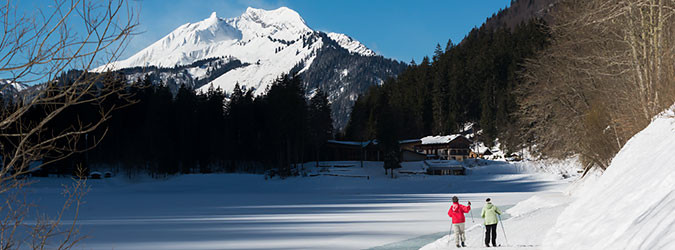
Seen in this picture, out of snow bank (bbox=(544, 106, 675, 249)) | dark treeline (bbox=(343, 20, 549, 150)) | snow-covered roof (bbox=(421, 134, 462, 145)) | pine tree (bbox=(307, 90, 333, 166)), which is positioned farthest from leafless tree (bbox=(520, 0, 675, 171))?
dark treeline (bbox=(343, 20, 549, 150))

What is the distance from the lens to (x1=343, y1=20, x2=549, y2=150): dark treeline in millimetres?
80625

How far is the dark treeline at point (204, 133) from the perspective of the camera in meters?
57.9

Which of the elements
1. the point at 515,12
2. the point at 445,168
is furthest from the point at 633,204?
the point at 515,12

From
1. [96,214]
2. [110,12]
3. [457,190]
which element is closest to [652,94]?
[110,12]

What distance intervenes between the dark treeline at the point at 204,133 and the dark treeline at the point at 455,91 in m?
18.0

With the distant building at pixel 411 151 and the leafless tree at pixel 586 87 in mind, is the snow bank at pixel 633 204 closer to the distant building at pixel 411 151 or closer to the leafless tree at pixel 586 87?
the leafless tree at pixel 586 87

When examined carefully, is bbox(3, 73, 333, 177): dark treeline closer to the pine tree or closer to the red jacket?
the pine tree

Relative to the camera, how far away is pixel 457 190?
156 feet

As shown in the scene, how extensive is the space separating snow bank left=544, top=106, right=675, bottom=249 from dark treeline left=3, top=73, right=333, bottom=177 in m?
49.6

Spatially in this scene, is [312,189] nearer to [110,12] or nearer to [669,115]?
[669,115]

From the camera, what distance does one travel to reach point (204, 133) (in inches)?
2438

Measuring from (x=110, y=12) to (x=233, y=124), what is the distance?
2443 inches

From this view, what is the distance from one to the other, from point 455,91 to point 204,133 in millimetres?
45009

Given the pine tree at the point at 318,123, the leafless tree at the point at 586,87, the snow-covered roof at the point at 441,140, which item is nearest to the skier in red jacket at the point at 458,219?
the leafless tree at the point at 586,87
